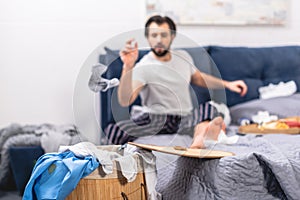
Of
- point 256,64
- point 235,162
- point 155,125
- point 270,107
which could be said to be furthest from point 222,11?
point 235,162

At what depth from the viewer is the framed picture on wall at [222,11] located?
Result: 3535 millimetres

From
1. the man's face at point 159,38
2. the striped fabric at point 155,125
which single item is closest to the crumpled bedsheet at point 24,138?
the striped fabric at point 155,125

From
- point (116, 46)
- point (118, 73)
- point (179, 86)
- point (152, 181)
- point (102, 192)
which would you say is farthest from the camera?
point (179, 86)

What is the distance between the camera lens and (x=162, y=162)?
1.97 m

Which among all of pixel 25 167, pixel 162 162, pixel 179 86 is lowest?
pixel 25 167

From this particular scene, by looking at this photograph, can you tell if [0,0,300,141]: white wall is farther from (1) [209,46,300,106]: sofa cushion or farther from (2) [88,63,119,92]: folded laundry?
(2) [88,63,119,92]: folded laundry

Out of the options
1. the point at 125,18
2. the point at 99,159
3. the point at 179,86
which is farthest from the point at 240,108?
the point at 99,159

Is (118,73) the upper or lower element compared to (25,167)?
upper

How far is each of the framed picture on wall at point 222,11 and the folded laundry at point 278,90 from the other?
22.6 inches

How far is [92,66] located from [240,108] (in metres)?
1.30

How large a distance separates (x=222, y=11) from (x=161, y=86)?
0.98m

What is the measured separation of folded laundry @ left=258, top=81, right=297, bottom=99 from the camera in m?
3.24

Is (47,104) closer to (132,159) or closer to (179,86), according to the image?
(179,86)

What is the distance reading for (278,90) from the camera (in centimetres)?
326
